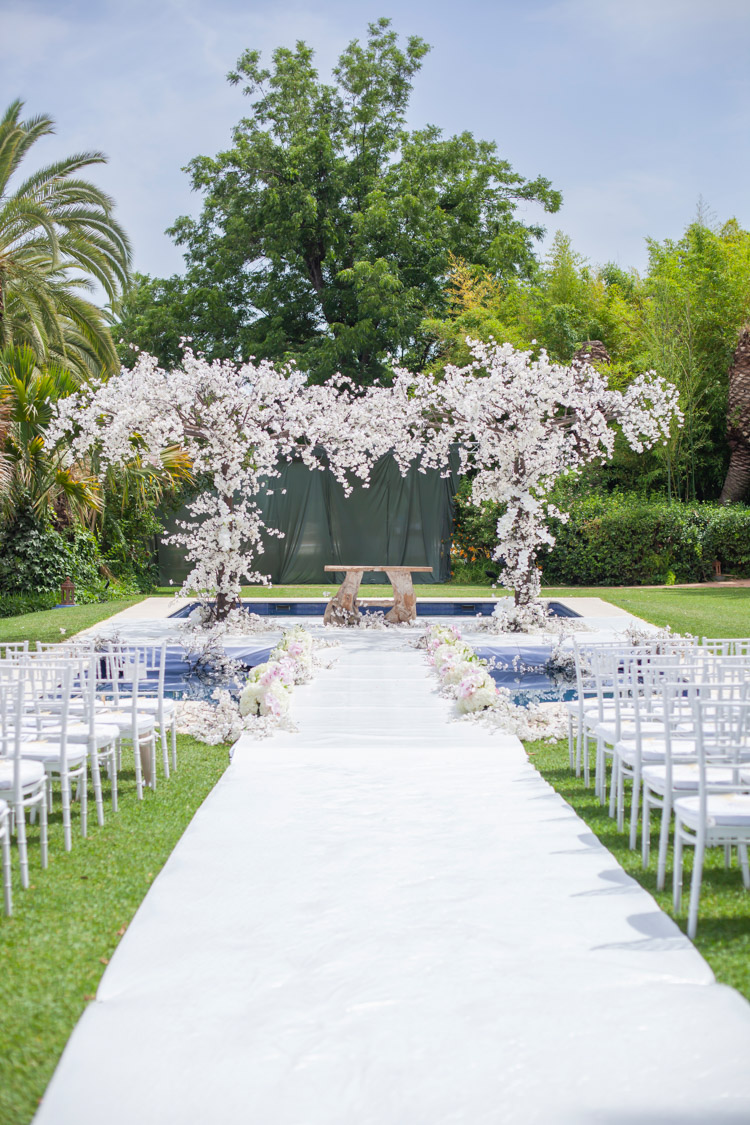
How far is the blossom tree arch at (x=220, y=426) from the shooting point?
991 centimetres

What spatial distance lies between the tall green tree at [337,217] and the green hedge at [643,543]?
654 centimetres

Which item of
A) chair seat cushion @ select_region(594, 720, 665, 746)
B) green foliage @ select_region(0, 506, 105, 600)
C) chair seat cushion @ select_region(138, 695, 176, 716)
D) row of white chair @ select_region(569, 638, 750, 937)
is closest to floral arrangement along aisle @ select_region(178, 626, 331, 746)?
chair seat cushion @ select_region(138, 695, 176, 716)

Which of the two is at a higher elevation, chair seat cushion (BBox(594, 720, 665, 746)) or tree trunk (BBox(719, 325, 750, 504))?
tree trunk (BBox(719, 325, 750, 504))

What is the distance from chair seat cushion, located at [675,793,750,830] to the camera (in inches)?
115

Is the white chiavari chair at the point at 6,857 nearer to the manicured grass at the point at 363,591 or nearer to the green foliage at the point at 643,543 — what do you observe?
the manicured grass at the point at 363,591

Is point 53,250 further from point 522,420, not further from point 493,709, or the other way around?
point 493,709

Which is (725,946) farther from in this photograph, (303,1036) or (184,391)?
(184,391)

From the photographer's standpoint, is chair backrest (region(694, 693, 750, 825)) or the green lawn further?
the green lawn

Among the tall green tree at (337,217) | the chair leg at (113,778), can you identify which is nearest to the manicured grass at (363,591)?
the tall green tree at (337,217)

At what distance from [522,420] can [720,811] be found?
26.2 feet

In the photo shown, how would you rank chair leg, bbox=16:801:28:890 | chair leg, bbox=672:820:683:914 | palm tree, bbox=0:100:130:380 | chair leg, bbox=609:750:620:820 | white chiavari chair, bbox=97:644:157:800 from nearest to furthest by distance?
chair leg, bbox=672:820:683:914, chair leg, bbox=16:801:28:890, chair leg, bbox=609:750:620:820, white chiavari chair, bbox=97:644:157:800, palm tree, bbox=0:100:130:380

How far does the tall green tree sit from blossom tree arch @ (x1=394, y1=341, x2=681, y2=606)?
29.9ft

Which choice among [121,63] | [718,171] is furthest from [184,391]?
[718,171]

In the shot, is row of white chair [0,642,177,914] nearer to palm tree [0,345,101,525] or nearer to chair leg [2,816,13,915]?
chair leg [2,816,13,915]
